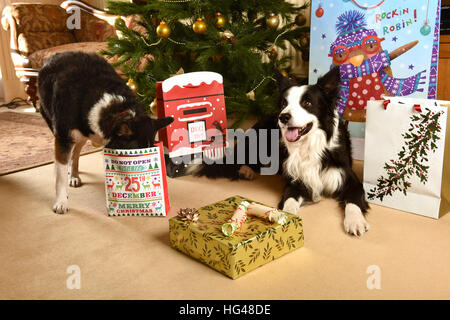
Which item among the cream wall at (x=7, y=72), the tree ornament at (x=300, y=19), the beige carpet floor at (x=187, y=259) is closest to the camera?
the beige carpet floor at (x=187, y=259)

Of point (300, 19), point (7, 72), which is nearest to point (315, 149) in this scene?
point (300, 19)

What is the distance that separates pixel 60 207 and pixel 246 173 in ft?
3.64

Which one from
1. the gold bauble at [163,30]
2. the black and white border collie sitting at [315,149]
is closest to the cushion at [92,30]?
the gold bauble at [163,30]

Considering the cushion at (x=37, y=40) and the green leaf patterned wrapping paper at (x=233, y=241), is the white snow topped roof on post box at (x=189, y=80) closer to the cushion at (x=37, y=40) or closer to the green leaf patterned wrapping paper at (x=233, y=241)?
the green leaf patterned wrapping paper at (x=233, y=241)

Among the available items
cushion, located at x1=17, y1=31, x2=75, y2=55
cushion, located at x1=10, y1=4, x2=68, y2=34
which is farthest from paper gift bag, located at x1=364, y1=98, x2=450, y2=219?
cushion, located at x1=10, y1=4, x2=68, y2=34

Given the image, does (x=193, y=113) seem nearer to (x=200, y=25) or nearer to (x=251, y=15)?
(x=200, y=25)

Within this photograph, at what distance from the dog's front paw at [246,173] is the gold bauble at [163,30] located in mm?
1034

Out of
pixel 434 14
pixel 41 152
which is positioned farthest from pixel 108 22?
pixel 434 14

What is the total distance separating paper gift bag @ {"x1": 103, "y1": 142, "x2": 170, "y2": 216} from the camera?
181cm

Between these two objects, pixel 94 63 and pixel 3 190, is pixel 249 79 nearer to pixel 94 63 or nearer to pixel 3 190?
pixel 94 63

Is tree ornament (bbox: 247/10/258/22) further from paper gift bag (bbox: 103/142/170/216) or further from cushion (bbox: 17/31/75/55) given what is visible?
cushion (bbox: 17/31/75/55)

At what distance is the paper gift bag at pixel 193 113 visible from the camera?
2361 mm

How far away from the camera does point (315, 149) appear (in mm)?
1995
